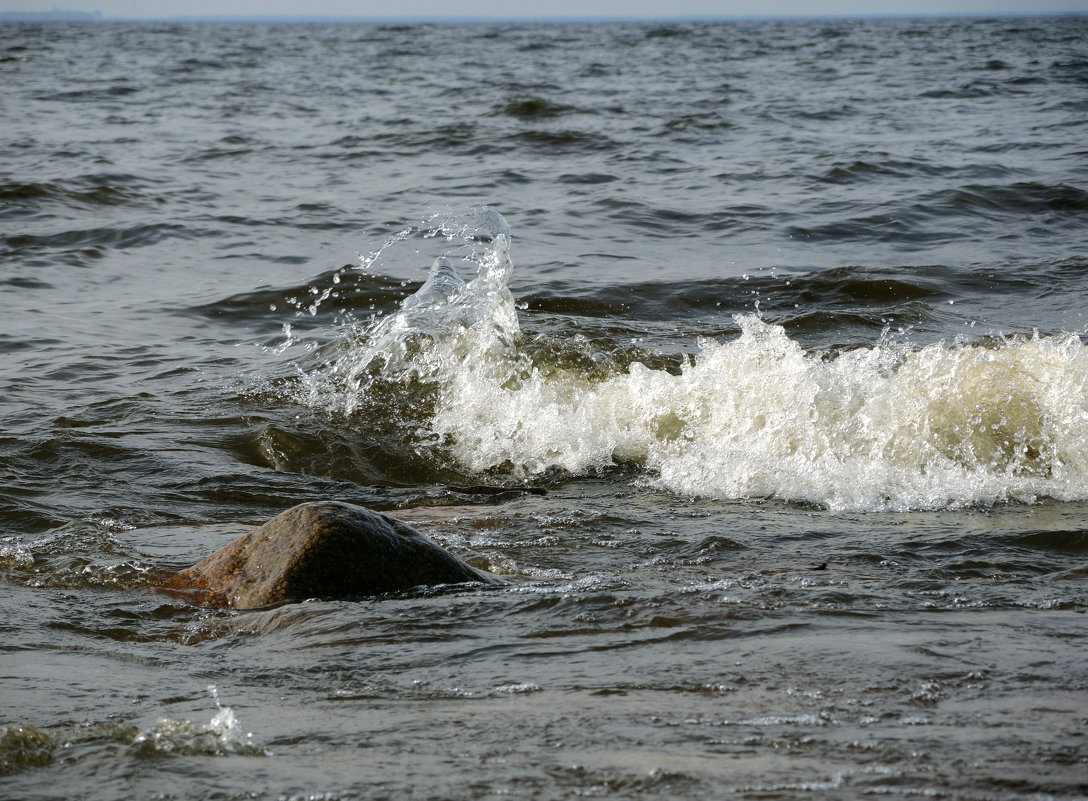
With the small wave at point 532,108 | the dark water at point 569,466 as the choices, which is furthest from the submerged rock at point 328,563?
the small wave at point 532,108

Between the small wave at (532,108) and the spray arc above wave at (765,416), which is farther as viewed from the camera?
the small wave at (532,108)

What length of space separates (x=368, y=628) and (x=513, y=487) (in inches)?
87.7

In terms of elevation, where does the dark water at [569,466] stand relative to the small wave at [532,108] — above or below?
below

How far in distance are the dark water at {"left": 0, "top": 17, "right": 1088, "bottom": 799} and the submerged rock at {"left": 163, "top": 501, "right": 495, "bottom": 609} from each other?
0.47ft

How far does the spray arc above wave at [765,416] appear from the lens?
5.34 m

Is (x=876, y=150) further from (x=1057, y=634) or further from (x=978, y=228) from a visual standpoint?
(x=1057, y=634)

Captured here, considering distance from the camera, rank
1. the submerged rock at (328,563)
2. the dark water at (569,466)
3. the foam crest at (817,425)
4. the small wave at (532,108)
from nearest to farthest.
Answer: the dark water at (569,466) → the submerged rock at (328,563) → the foam crest at (817,425) → the small wave at (532,108)

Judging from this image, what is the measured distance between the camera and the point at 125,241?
37.6 ft

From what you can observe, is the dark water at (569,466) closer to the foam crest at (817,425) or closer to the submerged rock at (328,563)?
the foam crest at (817,425)

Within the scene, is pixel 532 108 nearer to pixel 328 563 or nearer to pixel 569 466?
pixel 569 466

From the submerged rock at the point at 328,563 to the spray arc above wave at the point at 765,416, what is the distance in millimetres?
1795

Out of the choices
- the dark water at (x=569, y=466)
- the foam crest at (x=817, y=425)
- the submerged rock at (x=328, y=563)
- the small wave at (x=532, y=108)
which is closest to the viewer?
the dark water at (x=569, y=466)

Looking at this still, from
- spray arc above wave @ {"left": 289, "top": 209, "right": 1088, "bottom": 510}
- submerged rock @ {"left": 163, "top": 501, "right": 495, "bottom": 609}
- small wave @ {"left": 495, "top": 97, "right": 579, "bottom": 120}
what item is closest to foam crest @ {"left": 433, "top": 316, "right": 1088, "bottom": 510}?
spray arc above wave @ {"left": 289, "top": 209, "right": 1088, "bottom": 510}

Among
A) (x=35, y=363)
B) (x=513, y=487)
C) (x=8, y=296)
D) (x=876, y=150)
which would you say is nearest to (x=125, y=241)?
(x=8, y=296)
